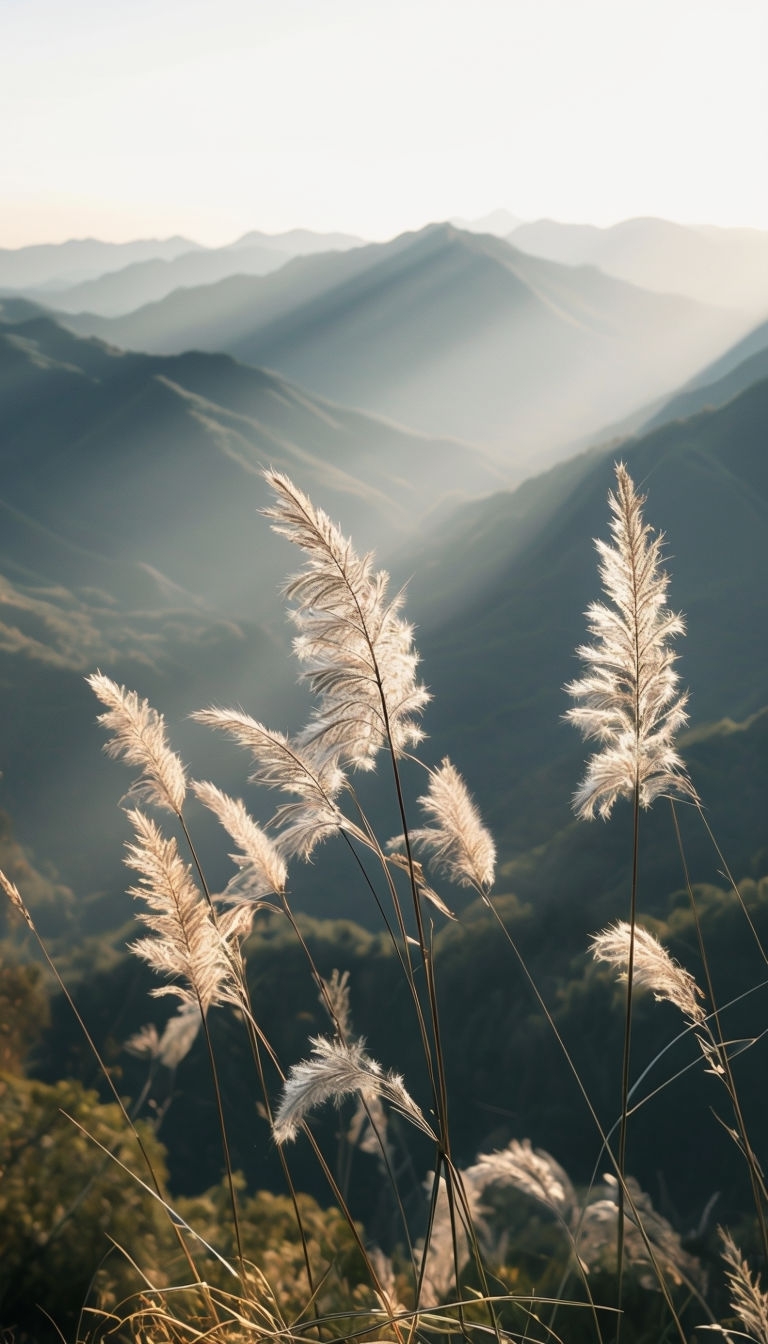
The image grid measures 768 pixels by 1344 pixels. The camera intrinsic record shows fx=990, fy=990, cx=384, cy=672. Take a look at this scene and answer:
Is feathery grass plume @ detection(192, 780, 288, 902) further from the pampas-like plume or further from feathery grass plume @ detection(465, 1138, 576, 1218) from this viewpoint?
feathery grass plume @ detection(465, 1138, 576, 1218)

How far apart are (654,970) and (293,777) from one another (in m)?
0.67

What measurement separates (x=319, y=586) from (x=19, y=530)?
388ft

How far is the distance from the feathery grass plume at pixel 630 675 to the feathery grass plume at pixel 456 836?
20cm

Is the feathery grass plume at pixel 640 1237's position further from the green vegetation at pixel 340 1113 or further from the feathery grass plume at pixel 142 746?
the feathery grass plume at pixel 142 746

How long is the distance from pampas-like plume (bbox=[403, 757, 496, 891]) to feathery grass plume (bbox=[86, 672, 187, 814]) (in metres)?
0.48

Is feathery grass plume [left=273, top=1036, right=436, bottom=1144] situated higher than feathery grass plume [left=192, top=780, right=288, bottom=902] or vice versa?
feathery grass plume [left=192, top=780, right=288, bottom=902]

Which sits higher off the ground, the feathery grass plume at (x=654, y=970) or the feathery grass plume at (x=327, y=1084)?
the feathery grass plume at (x=327, y=1084)

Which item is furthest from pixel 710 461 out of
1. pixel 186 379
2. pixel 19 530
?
pixel 186 379

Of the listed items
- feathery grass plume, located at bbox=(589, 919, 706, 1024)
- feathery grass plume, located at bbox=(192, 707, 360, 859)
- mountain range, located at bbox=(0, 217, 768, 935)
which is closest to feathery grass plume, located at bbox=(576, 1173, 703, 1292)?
feathery grass plume, located at bbox=(589, 919, 706, 1024)

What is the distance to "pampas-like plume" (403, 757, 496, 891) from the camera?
5.98 ft

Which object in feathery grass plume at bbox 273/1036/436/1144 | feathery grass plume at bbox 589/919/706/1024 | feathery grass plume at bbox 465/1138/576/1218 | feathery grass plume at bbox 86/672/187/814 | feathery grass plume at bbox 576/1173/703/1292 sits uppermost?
feathery grass plume at bbox 86/672/187/814

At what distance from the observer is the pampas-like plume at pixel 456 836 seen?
1.82 m

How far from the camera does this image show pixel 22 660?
7250 centimetres

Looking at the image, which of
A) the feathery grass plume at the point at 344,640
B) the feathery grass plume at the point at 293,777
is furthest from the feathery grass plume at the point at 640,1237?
the feathery grass plume at the point at 344,640
